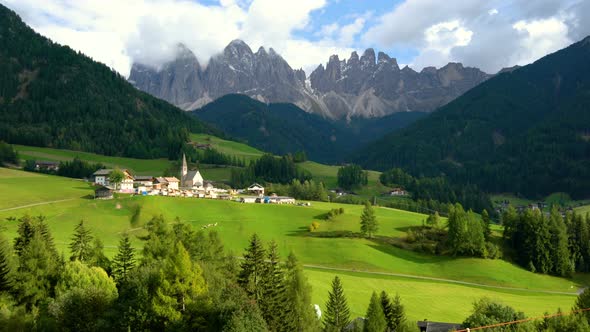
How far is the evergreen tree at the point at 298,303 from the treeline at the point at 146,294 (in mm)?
90

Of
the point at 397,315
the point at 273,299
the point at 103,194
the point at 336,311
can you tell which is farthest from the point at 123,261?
the point at 103,194

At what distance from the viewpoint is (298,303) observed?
4634 cm

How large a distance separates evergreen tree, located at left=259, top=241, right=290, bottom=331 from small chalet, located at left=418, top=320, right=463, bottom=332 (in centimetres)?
1689

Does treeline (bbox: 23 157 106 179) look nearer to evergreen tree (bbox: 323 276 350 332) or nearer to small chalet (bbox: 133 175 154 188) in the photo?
small chalet (bbox: 133 175 154 188)

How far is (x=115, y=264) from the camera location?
6006 centimetres

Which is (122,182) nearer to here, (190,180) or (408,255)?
(190,180)

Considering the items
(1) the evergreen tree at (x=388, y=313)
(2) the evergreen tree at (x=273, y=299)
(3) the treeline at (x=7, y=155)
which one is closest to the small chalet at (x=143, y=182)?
(3) the treeline at (x=7, y=155)

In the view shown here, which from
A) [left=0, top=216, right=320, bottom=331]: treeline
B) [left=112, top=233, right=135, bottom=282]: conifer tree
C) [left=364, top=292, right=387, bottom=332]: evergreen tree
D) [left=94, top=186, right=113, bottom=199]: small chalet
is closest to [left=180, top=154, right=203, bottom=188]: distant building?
[left=94, top=186, right=113, bottom=199]: small chalet

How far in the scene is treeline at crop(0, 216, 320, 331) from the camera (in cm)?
3962

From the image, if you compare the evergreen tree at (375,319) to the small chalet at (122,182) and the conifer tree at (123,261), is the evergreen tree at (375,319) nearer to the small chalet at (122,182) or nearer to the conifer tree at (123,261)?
the conifer tree at (123,261)

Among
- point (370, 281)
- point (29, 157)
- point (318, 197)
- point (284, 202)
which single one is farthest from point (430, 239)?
point (29, 157)

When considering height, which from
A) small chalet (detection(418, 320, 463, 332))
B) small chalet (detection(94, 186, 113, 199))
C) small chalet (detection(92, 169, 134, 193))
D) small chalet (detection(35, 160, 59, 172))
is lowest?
small chalet (detection(418, 320, 463, 332))

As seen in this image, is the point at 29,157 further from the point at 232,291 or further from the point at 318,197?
the point at 232,291

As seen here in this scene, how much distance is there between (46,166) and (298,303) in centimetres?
16647
